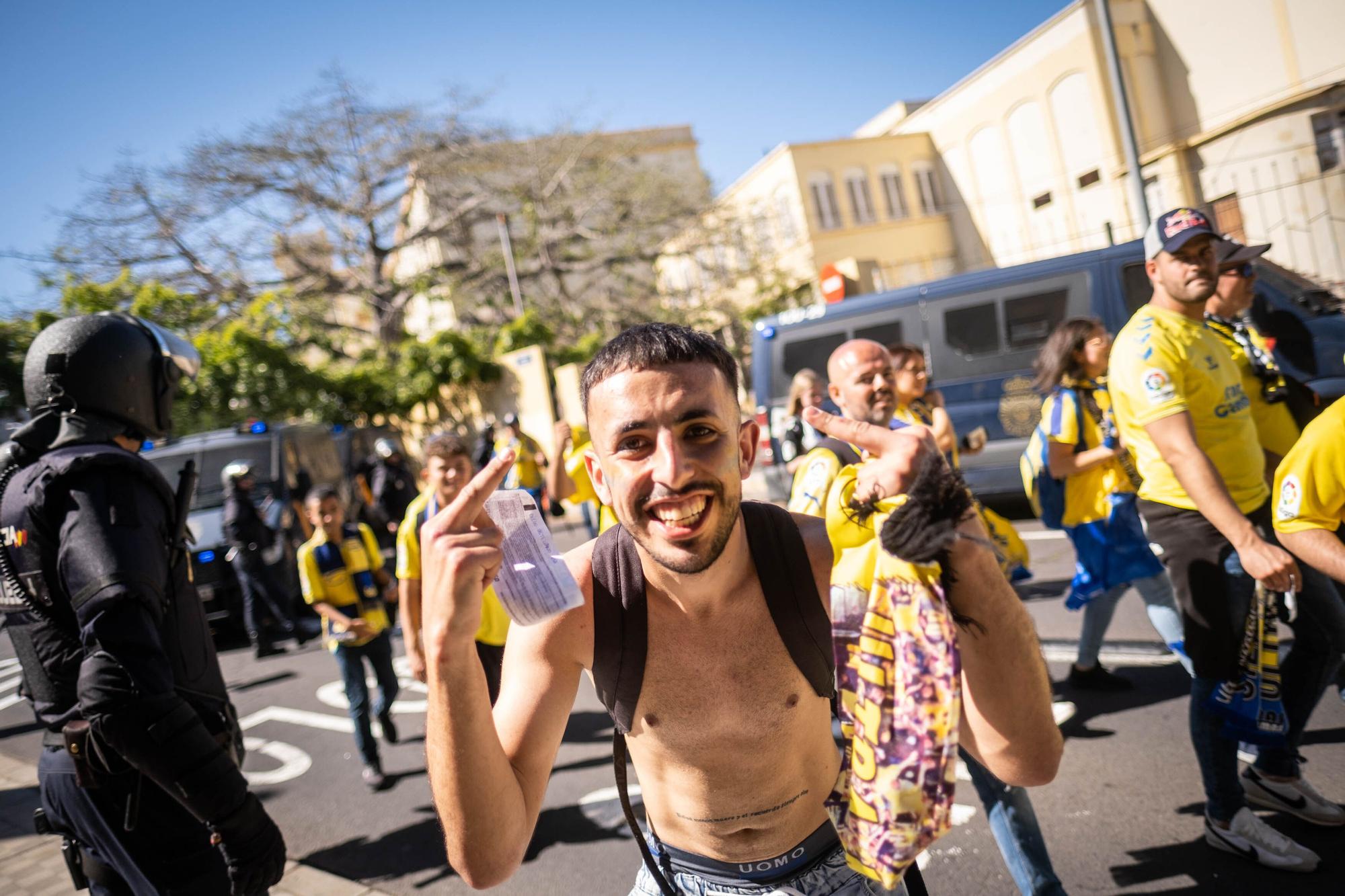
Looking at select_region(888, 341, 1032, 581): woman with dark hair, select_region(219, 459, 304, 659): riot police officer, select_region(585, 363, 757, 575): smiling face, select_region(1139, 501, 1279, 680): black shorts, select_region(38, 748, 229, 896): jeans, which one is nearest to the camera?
select_region(585, 363, 757, 575): smiling face

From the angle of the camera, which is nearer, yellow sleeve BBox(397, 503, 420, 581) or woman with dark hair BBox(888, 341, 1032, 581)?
woman with dark hair BBox(888, 341, 1032, 581)

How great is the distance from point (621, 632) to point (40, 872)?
4395 mm

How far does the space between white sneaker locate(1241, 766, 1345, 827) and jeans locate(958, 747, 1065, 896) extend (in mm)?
1017

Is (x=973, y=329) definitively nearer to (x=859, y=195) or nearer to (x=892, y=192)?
(x=859, y=195)

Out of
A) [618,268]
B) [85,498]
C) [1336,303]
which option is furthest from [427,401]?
[85,498]

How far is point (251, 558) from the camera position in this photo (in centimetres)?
903

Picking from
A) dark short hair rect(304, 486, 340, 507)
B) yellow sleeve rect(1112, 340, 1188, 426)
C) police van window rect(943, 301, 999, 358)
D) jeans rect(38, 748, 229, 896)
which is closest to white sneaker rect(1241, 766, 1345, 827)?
yellow sleeve rect(1112, 340, 1188, 426)

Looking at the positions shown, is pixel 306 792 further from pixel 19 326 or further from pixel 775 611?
pixel 19 326

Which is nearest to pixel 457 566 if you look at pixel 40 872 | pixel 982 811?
pixel 982 811

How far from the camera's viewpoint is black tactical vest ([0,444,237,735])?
223cm

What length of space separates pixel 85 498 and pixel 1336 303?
865 cm

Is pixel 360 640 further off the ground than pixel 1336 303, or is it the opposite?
pixel 1336 303

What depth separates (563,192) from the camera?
80.6ft

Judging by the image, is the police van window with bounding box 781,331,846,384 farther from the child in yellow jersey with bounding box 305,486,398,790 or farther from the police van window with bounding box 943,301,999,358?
the child in yellow jersey with bounding box 305,486,398,790
